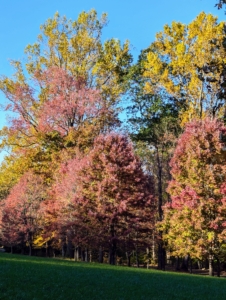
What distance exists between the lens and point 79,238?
965 inches

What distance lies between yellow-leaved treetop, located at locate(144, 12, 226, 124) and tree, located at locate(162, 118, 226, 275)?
430 centimetres

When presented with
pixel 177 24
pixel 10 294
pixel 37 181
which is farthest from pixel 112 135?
pixel 10 294

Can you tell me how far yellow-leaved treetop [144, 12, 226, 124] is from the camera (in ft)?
89.2

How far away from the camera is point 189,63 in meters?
27.9

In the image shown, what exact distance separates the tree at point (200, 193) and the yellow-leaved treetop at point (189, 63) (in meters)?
4.30

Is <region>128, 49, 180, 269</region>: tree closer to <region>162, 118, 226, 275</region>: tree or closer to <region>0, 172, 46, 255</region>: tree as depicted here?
<region>162, 118, 226, 275</region>: tree

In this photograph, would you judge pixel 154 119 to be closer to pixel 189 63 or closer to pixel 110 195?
pixel 189 63

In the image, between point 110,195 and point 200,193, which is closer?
point 200,193

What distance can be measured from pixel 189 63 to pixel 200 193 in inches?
424

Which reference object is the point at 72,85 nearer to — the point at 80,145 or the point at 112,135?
the point at 80,145

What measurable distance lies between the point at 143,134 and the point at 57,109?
8.70m

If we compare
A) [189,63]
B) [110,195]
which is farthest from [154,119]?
[110,195]

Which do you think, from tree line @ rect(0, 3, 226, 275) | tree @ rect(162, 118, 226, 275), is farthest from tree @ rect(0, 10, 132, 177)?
tree @ rect(162, 118, 226, 275)

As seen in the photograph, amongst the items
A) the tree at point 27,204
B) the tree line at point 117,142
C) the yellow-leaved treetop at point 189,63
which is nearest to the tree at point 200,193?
the tree line at point 117,142
